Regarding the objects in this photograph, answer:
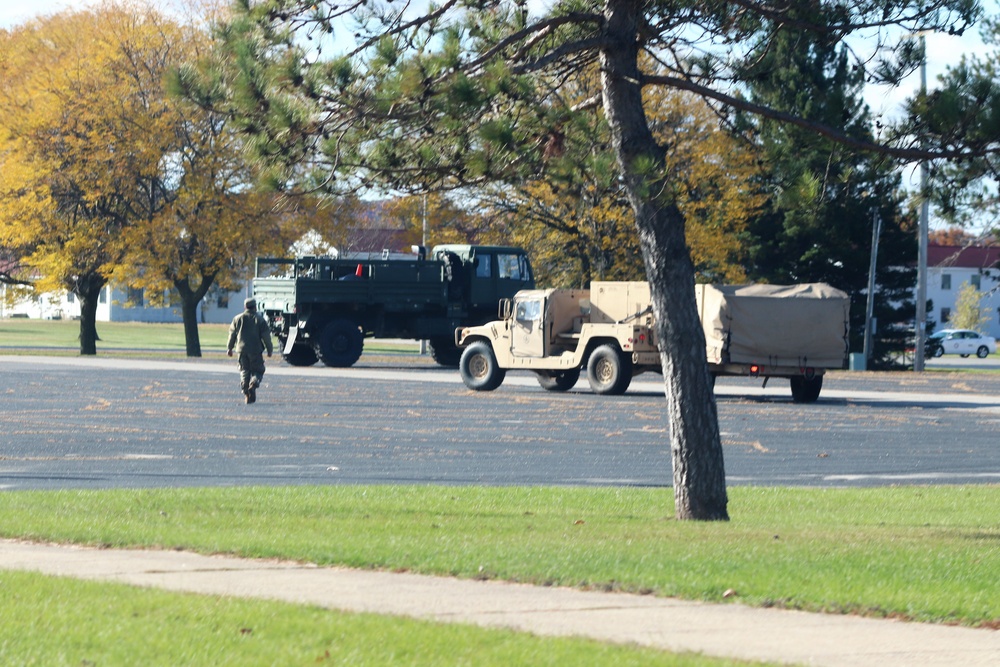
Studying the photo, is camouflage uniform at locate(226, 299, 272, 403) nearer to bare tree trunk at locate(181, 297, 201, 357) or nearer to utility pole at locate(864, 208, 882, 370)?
bare tree trunk at locate(181, 297, 201, 357)

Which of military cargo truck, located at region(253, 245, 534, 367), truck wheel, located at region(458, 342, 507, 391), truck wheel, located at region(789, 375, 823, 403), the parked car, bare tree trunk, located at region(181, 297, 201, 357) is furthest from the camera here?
the parked car

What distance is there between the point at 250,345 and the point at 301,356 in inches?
541

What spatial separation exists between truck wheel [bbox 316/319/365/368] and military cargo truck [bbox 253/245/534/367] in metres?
0.03

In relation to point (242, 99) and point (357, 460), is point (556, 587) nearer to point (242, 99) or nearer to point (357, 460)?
point (242, 99)

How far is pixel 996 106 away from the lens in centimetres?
1064

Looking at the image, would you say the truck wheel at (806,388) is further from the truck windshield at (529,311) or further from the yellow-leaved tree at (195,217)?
the yellow-leaved tree at (195,217)

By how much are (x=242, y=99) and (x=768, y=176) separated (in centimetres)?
486

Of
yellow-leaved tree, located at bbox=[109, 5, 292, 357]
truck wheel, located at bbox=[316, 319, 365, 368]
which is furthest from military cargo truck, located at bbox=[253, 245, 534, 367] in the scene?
yellow-leaved tree, located at bbox=[109, 5, 292, 357]

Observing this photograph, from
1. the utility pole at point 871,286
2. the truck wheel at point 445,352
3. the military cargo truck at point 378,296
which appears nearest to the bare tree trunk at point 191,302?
the military cargo truck at point 378,296

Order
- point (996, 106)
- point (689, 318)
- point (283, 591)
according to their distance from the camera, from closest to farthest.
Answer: point (283, 591) < point (996, 106) < point (689, 318)

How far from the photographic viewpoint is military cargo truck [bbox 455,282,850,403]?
1075 inches

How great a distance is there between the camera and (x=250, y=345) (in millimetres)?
24094

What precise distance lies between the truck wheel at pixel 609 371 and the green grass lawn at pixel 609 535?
13.4 m

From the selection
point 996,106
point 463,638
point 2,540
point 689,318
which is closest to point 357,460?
point 689,318
